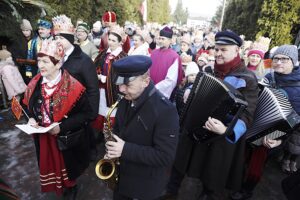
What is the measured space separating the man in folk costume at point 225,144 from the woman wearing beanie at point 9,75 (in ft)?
15.6

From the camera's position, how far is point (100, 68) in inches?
A: 185

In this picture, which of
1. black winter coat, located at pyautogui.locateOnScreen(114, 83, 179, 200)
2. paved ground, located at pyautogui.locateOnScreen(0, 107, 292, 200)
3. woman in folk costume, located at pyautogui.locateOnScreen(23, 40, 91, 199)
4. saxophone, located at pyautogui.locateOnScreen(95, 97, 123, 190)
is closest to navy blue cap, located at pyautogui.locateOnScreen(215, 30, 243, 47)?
black winter coat, located at pyautogui.locateOnScreen(114, 83, 179, 200)

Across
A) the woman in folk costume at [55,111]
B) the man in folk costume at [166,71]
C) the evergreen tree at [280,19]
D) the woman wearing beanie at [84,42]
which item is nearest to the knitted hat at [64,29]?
the woman in folk costume at [55,111]

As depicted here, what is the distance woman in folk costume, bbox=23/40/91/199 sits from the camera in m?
2.73

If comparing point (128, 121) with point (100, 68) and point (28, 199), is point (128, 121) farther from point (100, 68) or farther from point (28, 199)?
point (100, 68)

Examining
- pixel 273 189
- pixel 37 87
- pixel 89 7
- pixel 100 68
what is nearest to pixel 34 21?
pixel 100 68

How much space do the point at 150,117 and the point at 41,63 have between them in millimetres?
1335

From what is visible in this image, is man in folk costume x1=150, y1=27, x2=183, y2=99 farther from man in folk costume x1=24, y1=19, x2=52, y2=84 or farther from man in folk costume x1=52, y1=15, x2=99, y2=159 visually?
man in folk costume x1=24, y1=19, x2=52, y2=84

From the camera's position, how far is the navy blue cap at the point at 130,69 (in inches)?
80.3

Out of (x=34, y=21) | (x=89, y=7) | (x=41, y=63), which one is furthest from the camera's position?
(x=89, y=7)

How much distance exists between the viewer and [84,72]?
3.31 meters

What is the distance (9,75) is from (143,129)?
16.9 ft

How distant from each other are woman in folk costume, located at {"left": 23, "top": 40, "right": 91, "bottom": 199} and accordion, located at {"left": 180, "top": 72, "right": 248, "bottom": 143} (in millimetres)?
1206

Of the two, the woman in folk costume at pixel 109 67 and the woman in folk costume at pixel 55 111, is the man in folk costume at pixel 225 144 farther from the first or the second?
the woman in folk costume at pixel 109 67
